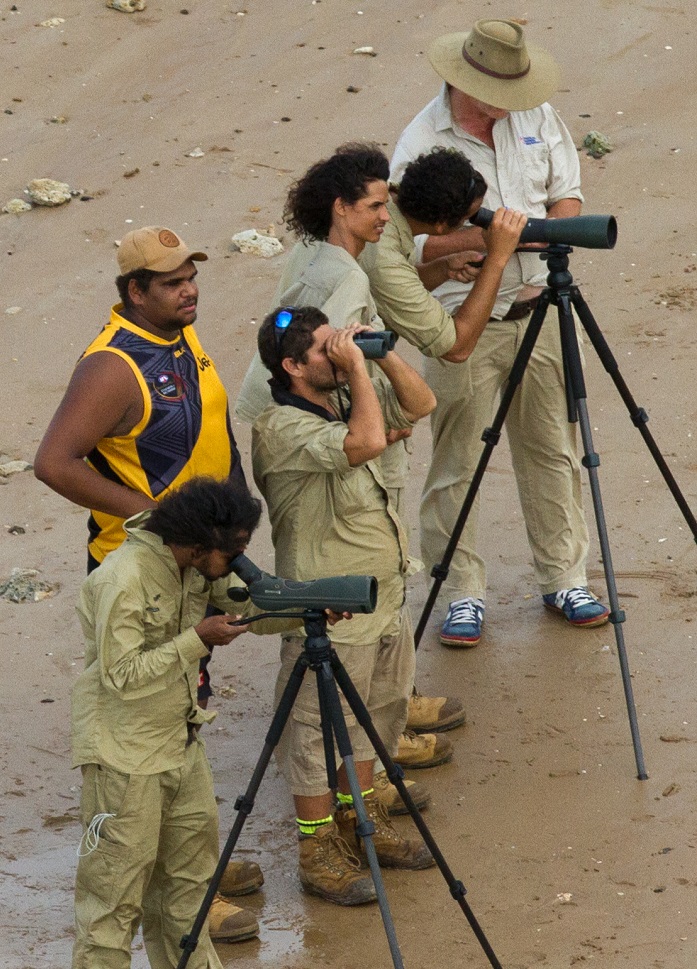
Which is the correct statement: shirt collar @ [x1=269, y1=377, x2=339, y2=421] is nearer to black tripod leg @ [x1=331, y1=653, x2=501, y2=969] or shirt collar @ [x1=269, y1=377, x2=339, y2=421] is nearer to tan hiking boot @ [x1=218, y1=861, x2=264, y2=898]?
black tripod leg @ [x1=331, y1=653, x2=501, y2=969]

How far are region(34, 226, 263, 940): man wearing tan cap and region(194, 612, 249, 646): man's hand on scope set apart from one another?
51 centimetres

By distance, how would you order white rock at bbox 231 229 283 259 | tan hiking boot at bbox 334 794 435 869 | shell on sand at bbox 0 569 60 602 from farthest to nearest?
white rock at bbox 231 229 283 259 < shell on sand at bbox 0 569 60 602 < tan hiking boot at bbox 334 794 435 869

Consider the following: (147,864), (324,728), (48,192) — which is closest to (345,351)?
(324,728)

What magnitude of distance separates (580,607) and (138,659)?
240 cm

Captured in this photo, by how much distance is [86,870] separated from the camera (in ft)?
10.6

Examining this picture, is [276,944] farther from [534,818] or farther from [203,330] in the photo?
[203,330]

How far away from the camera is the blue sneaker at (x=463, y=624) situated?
5.10m

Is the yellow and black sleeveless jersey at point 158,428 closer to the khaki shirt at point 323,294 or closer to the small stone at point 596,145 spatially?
the khaki shirt at point 323,294

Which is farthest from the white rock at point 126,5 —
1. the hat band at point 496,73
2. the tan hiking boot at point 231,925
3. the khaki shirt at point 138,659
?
the tan hiking boot at point 231,925

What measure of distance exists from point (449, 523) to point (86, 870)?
2.26 metres

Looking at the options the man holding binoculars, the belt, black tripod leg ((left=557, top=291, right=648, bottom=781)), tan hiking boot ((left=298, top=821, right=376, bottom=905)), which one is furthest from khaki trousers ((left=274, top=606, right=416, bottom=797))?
the belt

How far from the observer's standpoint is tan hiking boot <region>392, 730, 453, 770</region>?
4.44 meters

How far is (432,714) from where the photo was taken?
4633 millimetres

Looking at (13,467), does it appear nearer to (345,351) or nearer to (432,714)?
(432,714)
